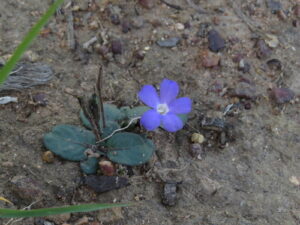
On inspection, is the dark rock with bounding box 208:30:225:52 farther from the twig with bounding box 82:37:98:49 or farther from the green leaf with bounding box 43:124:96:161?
the green leaf with bounding box 43:124:96:161

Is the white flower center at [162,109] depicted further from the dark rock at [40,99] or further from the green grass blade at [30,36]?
the green grass blade at [30,36]

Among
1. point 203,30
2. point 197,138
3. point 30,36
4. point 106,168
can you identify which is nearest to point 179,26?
point 203,30

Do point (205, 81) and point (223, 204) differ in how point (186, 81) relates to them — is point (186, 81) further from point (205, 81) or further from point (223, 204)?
point (223, 204)

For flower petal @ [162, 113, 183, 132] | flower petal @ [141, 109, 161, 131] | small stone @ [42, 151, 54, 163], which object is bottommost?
small stone @ [42, 151, 54, 163]

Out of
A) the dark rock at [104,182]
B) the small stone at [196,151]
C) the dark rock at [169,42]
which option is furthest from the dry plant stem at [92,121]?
the dark rock at [169,42]

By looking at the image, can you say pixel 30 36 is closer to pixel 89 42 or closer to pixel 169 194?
pixel 169 194

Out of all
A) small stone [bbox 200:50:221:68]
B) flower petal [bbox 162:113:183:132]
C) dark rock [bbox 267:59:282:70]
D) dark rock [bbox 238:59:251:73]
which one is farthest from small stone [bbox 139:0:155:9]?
flower petal [bbox 162:113:183:132]

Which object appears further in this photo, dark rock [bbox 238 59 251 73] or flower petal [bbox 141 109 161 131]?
dark rock [bbox 238 59 251 73]
